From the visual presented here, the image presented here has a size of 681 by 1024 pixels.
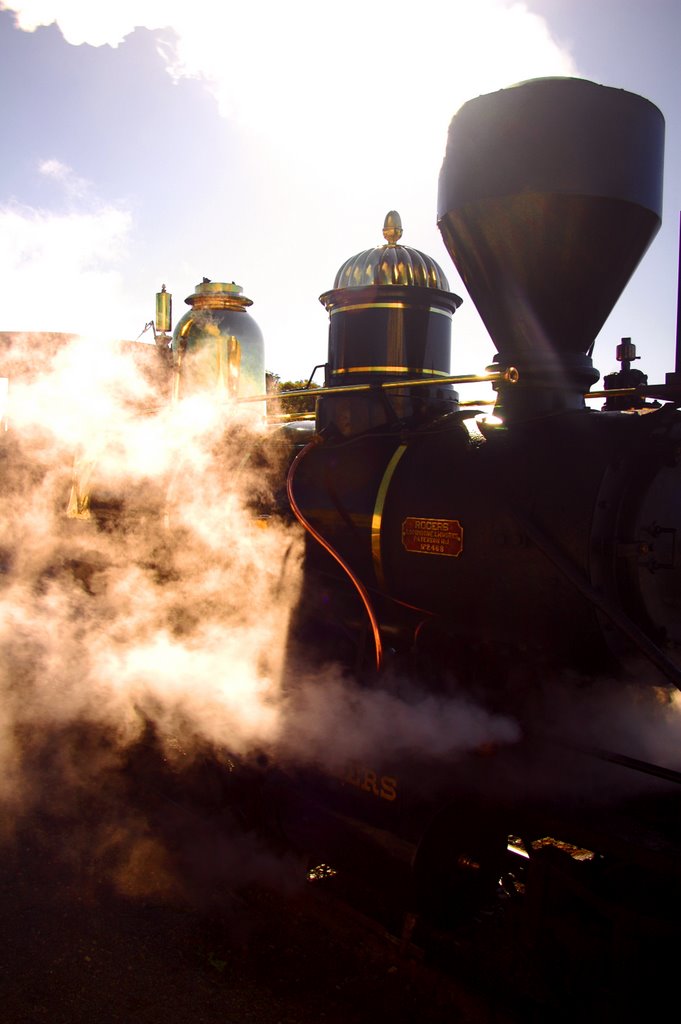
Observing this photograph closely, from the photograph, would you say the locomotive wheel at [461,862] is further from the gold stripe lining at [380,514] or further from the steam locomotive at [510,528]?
the gold stripe lining at [380,514]

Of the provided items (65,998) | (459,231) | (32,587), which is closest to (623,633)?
(459,231)

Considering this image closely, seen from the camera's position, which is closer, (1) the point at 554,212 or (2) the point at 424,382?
(1) the point at 554,212

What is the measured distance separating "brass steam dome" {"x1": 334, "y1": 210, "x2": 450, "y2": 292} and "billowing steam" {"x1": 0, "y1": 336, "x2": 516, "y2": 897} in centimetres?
96

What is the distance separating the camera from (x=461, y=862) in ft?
10.2

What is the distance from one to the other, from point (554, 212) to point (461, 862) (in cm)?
253

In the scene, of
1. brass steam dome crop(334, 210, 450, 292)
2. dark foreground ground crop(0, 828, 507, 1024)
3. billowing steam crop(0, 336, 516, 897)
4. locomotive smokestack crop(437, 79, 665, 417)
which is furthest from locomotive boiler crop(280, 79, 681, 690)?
dark foreground ground crop(0, 828, 507, 1024)

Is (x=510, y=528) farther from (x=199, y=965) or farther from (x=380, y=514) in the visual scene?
(x=199, y=965)

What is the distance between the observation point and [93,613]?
189 inches

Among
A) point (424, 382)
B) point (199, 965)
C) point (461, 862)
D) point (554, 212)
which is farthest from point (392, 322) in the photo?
point (199, 965)

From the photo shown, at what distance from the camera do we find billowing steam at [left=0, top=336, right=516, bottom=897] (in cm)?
353

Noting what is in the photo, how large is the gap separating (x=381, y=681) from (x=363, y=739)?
24 cm

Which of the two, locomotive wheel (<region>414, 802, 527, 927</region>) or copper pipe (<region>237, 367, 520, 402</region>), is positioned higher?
copper pipe (<region>237, 367, 520, 402</region>)

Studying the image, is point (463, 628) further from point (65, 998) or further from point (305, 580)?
point (65, 998)

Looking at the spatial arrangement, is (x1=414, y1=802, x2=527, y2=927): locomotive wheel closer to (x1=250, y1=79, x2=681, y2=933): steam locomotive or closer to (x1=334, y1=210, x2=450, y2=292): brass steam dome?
(x1=250, y1=79, x2=681, y2=933): steam locomotive
